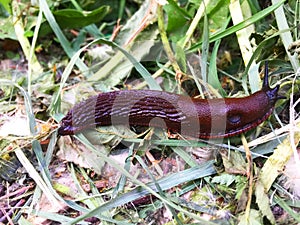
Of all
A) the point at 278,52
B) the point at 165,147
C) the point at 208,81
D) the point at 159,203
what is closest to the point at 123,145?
the point at 165,147

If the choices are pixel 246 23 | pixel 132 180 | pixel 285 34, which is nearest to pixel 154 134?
pixel 132 180

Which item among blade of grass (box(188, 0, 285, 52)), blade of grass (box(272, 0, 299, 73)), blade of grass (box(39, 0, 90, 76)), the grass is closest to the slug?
the grass

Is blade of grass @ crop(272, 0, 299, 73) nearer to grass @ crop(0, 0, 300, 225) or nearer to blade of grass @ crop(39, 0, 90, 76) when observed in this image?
grass @ crop(0, 0, 300, 225)

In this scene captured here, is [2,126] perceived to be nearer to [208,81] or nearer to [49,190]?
[49,190]

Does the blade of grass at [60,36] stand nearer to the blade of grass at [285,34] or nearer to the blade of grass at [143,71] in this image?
the blade of grass at [143,71]

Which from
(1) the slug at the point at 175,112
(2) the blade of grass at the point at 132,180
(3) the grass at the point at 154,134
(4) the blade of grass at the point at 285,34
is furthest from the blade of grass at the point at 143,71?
(4) the blade of grass at the point at 285,34
